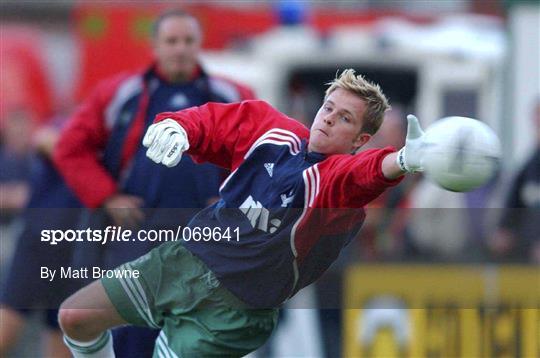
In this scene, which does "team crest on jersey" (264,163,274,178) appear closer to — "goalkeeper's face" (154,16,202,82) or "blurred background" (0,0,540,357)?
"goalkeeper's face" (154,16,202,82)

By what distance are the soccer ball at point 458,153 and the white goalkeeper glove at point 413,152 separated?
0.07ft

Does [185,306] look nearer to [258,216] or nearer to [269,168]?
[258,216]

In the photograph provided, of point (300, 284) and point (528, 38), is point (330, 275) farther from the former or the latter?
point (528, 38)

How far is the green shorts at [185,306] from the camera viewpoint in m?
5.62

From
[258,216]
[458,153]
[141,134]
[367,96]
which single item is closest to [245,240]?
[258,216]

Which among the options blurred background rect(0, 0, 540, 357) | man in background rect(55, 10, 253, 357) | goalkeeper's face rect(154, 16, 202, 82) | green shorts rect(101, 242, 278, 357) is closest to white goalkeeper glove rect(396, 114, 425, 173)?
green shorts rect(101, 242, 278, 357)

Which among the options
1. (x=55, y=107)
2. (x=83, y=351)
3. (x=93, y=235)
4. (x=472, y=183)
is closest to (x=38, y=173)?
(x=93, y=235)

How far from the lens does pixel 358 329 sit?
8.55 metres

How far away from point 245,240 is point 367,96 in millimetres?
716

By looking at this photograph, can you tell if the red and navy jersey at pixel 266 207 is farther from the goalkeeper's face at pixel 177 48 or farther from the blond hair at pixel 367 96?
the goalkeeper's face at pixel 177 48

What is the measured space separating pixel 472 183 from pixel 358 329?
3672 mm

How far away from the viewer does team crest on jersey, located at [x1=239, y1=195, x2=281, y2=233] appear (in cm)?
552

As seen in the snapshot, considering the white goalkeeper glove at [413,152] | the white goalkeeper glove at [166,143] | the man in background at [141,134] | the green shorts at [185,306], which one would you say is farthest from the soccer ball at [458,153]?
the man in background at [141,134]

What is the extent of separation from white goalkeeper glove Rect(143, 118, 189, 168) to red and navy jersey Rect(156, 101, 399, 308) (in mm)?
114
